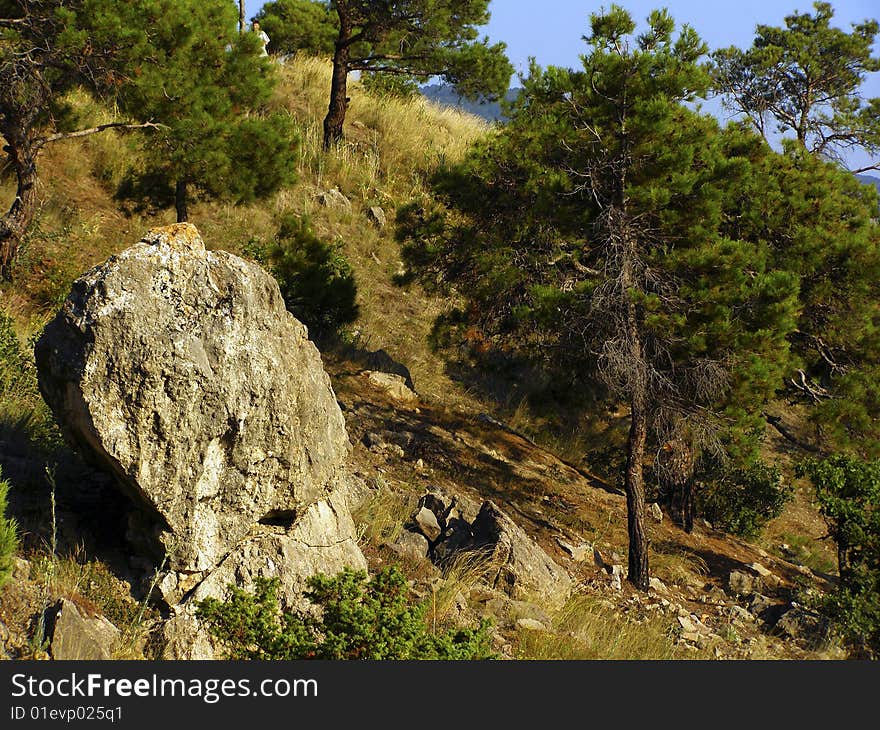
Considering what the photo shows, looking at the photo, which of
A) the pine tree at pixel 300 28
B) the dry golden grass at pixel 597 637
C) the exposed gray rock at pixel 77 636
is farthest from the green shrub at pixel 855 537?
the pine tree at pixel 300 28

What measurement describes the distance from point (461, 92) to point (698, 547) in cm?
1273

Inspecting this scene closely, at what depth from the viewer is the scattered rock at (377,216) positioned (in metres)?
20.3

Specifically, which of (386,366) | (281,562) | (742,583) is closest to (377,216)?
(386,366)

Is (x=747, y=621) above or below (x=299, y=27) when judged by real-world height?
below

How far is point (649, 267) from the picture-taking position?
9477 mm

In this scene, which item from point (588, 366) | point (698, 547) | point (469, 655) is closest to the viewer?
point (469, 655)

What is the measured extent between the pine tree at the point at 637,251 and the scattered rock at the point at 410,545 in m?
2.66

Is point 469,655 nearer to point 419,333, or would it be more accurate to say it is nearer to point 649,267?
point 649,267

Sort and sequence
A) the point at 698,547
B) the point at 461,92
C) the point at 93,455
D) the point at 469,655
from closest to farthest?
the point at 469,655 < the point at 93,455 < the point at 698,547 < the point at 461,92

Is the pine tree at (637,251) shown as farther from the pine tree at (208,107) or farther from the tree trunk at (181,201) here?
the tree trunk at (181,201)

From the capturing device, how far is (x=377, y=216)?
20.3m

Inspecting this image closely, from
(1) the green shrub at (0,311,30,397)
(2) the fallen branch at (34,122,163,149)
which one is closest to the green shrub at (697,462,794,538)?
(1) the green shrub at (0,311,30,397)

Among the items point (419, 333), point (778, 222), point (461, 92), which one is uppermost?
point (461, 92)

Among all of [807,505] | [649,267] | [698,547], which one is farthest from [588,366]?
[807,505]
